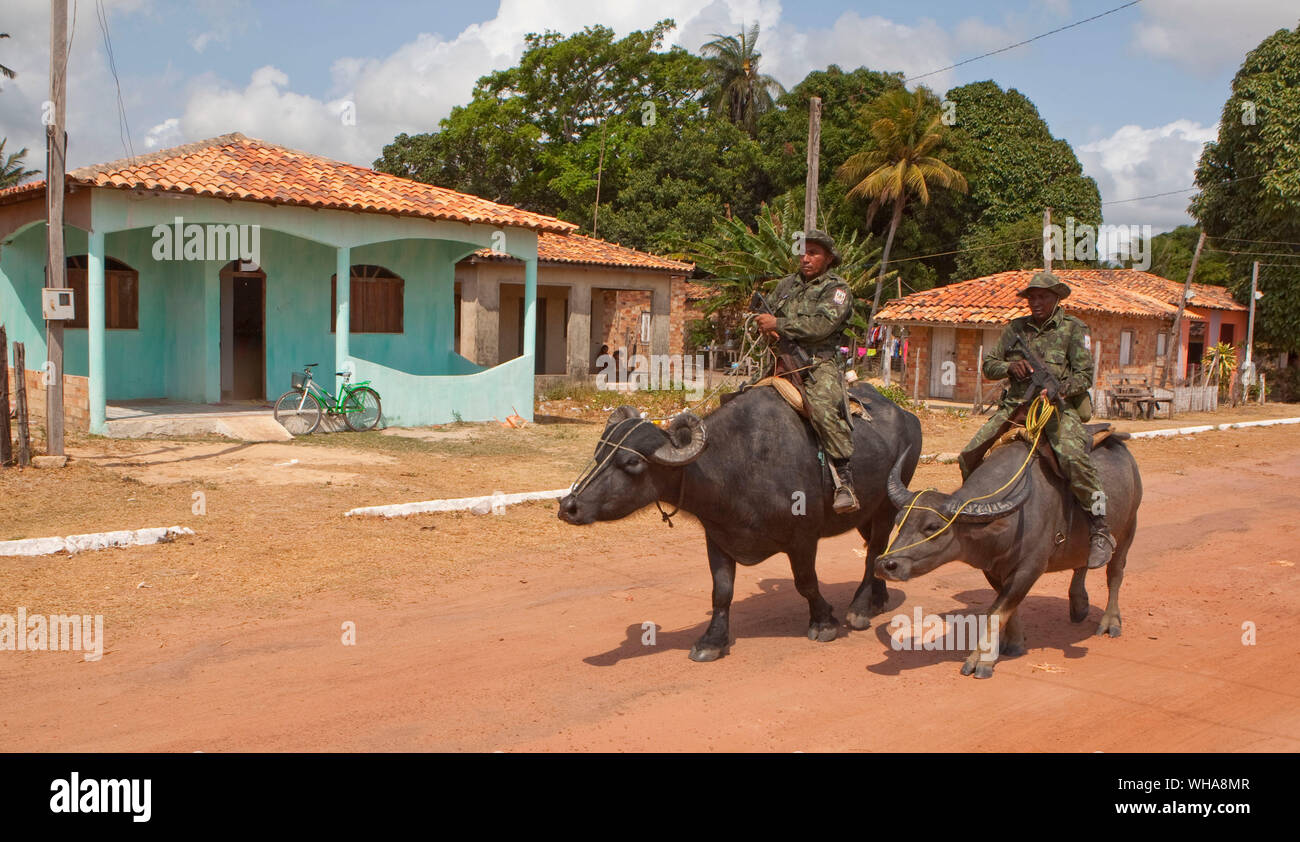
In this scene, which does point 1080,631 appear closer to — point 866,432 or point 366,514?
point 866,432

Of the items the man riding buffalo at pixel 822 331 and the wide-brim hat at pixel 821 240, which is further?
the wide-brim hat at pixel 821 240

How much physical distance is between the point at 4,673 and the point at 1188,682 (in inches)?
262

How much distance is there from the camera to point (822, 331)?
6629 millimetres

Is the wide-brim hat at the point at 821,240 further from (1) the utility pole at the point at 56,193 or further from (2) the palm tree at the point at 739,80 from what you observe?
(2) the palm tree at the point at 739,80

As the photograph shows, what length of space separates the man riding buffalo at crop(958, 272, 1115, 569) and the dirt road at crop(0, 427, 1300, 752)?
A: 1.03 meters

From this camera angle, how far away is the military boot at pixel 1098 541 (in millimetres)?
6449

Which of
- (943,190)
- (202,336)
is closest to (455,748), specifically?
(202,336)

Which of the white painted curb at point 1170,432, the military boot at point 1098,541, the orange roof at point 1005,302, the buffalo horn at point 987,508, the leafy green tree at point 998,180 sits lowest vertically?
the white painted curb at point 1170,432

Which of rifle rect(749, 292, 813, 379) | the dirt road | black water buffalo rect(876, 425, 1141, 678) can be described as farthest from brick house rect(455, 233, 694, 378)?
black water buffalo rect(876, 425, 1141, 678)

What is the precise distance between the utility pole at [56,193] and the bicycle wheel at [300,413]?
12.4 feet

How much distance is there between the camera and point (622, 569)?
880 cm

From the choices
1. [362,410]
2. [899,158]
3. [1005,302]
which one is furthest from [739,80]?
[362,410]

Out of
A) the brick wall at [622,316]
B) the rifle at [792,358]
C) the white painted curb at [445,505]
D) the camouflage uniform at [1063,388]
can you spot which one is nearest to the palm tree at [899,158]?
the brick wall at [622,316]
